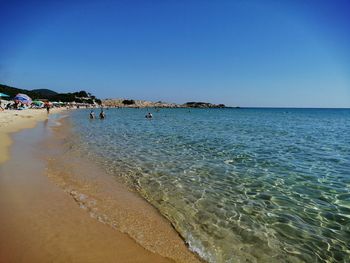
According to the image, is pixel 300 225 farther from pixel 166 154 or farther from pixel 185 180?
pixel 166 154

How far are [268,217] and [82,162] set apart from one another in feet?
28.0

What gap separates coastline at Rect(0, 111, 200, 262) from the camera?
15.0 feet

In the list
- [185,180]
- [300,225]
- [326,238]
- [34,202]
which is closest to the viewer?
[326,238]

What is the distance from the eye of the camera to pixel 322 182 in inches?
380

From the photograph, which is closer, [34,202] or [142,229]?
[142,229]

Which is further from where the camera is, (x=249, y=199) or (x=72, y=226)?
(x=249, y=199)

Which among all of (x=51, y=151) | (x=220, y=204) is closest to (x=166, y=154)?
(x=51, y=151)

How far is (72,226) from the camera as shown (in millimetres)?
5594

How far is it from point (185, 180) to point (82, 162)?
17.1 feet

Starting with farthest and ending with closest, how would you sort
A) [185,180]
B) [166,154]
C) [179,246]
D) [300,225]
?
[166,154], [185,180], [300,225], [179,246]

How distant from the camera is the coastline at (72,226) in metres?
4.57

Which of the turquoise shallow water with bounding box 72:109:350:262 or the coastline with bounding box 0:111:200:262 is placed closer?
the coastline with bounding box 0:111:200:262

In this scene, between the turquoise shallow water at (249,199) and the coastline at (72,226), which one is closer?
the coastline at (72,226)

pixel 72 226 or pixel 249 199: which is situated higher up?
pixel 72 226
